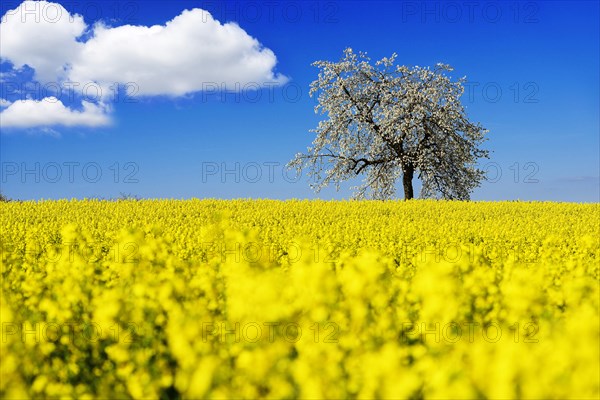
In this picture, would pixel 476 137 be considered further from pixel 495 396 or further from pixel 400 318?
pixel 495 396

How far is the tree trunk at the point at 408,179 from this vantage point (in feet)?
103

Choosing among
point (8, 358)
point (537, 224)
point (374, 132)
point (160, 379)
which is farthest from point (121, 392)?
point (374, 132)

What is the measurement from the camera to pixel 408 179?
3166 centimetres

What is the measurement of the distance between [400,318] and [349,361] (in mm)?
1301

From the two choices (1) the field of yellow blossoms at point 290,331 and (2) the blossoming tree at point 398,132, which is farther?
(2) the blossoming tree at point 398,132

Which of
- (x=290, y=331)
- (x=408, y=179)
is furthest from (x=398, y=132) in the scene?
(x=290, y=331)

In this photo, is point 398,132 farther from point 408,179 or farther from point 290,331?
point 290,331

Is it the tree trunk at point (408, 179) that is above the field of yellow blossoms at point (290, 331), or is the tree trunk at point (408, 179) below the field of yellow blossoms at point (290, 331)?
above

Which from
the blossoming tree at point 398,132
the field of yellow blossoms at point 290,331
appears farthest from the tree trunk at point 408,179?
the field of yellow blossoms at point 290,331

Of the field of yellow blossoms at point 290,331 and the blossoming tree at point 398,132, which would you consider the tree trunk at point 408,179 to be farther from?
the field of yellow blossoms at point 290,331

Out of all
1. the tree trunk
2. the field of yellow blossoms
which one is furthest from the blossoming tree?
the field of yellow blossoms

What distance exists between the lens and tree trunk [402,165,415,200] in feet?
103

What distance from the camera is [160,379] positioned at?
12.9 ft

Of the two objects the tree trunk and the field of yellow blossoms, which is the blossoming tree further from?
the field of yellow blossoms
